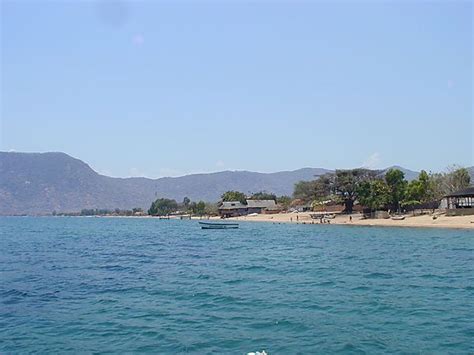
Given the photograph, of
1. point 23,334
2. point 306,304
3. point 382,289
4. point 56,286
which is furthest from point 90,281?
point 382,289

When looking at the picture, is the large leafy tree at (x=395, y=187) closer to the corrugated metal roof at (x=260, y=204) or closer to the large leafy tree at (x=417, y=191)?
the large leafy tree at (x=417, y=191)

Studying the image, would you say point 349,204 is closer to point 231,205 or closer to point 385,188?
point 385,188

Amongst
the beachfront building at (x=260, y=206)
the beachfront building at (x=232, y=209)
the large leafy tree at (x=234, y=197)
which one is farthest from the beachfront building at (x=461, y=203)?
the large leafy tree at (x=234, y=197)

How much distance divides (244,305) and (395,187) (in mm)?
74972

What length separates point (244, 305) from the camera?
19562 mm

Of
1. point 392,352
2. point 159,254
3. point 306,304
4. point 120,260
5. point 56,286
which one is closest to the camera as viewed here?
point 392,352

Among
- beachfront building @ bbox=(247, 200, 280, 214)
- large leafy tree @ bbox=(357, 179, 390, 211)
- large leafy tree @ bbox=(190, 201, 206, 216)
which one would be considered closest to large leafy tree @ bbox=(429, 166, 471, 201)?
large leafy tree @ bbox=(357, 179, 390, 211)

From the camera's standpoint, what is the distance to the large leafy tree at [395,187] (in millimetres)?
87875

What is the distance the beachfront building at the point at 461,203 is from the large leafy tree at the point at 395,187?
8418mm

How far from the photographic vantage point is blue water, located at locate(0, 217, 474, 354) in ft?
48.2

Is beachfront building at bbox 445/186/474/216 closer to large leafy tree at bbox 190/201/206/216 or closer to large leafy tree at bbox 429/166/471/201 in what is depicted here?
large leafy tree at bbox 429/166/471/201

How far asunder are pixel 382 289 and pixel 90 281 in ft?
49.7

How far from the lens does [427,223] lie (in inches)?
2849

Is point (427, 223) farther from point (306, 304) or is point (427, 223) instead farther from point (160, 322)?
point (160, 322)
